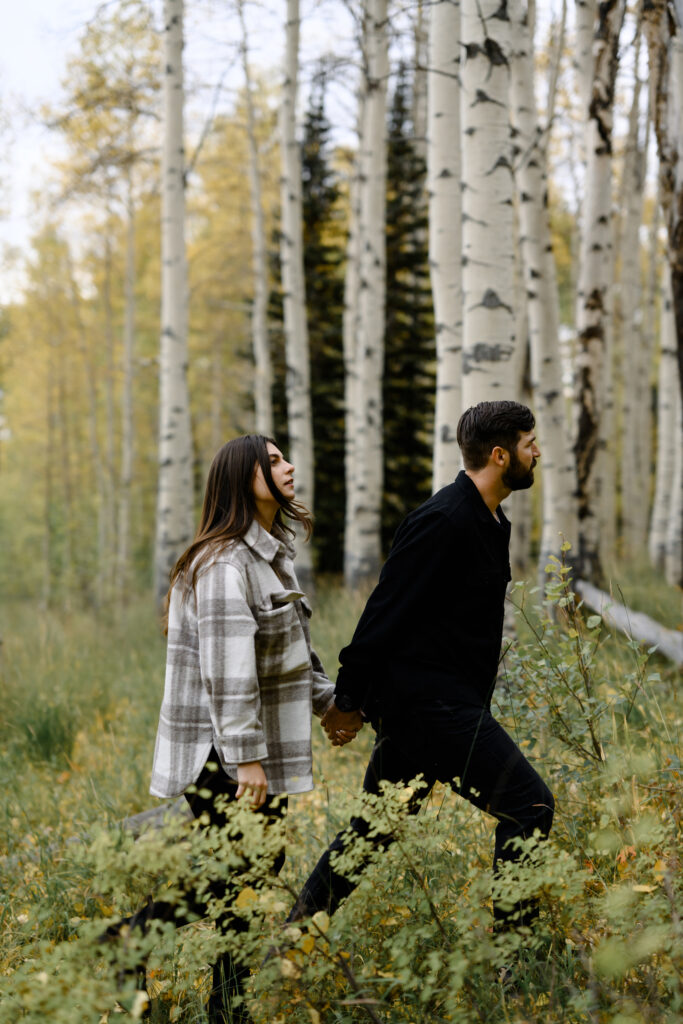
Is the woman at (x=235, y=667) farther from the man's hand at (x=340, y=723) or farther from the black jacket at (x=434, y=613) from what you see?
the black jacket at (x=434, y=613)

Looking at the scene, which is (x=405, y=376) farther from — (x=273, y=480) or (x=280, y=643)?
(x=280, y=643)

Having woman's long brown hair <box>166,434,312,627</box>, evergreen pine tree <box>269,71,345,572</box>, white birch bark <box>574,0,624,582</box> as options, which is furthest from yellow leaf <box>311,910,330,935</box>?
evergreen pine tree <box>269,71,345,572</box>

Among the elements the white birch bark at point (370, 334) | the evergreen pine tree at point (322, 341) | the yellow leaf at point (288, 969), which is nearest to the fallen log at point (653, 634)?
the yellow leaf at point (288, 969)

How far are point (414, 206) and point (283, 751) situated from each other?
1413 centimetres

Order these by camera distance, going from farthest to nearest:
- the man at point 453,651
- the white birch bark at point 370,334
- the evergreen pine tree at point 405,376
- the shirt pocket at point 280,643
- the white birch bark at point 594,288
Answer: the evergreen pine tree at point 405,376 < the white birch bark at point 370,334 < the white birch bark at point 594,288 < the shirt pocket at point 280,643 < the man at point 453,651

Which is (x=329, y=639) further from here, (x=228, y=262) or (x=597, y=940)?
(x=228, y=262)

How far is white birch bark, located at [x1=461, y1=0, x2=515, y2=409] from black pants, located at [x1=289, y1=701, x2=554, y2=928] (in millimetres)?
2647

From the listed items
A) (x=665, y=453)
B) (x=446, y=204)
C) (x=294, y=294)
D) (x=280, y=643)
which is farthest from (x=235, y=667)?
(x=665, y=453)

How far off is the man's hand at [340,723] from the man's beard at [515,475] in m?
0.93

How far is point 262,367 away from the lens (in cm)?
1388

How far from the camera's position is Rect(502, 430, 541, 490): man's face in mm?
2676

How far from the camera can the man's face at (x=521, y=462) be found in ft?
8.78

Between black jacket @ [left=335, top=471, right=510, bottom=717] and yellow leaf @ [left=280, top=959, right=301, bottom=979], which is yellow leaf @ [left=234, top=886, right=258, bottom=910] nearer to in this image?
yellow leaf @ [left=280, top=959, right=301, bottom=979]

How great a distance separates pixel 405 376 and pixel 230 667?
41.1 feet
